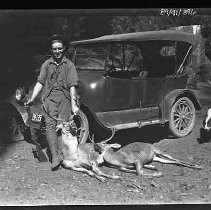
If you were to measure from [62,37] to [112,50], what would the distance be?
79cm

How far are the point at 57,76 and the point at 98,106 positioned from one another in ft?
2.54

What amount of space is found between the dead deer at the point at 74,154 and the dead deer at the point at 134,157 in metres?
0.21

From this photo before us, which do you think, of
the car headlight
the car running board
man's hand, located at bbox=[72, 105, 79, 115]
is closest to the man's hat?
the car headlight

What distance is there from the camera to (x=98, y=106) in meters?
7.02

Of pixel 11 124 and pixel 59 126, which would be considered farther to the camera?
pixel 11 124

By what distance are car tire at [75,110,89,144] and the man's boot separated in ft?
1.20

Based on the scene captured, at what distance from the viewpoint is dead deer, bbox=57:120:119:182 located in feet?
22.6

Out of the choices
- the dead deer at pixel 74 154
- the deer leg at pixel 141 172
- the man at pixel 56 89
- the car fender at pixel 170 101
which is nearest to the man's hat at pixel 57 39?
the man at pixel 56 89

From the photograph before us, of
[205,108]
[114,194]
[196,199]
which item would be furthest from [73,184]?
[205,108]

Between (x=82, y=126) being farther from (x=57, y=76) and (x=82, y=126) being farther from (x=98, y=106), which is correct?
(x=57, y=76)

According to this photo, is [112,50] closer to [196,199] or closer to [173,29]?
[173,29]

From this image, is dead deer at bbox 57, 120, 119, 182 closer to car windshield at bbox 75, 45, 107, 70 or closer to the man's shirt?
the man's shirt

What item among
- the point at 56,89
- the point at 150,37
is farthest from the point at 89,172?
the point at 150,37

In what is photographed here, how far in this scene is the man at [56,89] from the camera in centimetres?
694
